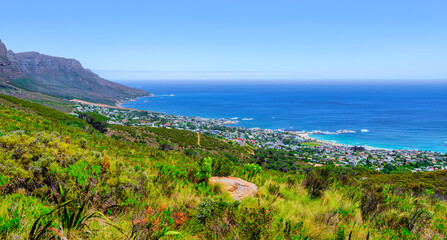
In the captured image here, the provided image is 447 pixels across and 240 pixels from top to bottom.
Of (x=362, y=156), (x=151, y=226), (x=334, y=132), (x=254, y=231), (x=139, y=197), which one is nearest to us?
(x=151, y=226)

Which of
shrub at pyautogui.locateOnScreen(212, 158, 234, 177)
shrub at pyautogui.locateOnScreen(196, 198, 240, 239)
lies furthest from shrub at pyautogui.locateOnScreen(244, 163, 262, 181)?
shrub at pyautogui.locateOnScreen(196, 198, 240, 239)

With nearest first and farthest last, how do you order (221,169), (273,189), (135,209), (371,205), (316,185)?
(135,209), (371,205), (273,189), (316,185), (221,169)

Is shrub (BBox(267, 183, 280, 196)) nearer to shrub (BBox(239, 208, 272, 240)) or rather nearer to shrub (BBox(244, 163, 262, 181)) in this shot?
A: shrub (BBox(244, 163, 262, 181))

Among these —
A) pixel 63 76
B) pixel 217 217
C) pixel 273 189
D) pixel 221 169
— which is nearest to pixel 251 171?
pixel 221 169

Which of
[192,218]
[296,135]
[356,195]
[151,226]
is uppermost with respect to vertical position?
[151,226]

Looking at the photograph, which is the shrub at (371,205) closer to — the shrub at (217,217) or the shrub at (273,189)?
the shrub at (273,189)

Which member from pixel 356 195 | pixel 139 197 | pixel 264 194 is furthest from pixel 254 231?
pixel 356 195

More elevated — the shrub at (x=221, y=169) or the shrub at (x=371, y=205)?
the shrub at (x=371, y=205)

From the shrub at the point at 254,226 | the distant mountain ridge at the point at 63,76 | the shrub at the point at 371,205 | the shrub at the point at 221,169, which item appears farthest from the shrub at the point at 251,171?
the distant mountain ridge at the point at 63,76

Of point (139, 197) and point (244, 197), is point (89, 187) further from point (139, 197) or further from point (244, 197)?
point (244, 197)

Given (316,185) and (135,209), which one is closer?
(135,209)

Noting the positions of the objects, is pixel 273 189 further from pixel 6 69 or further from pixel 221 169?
pixel 6 69
